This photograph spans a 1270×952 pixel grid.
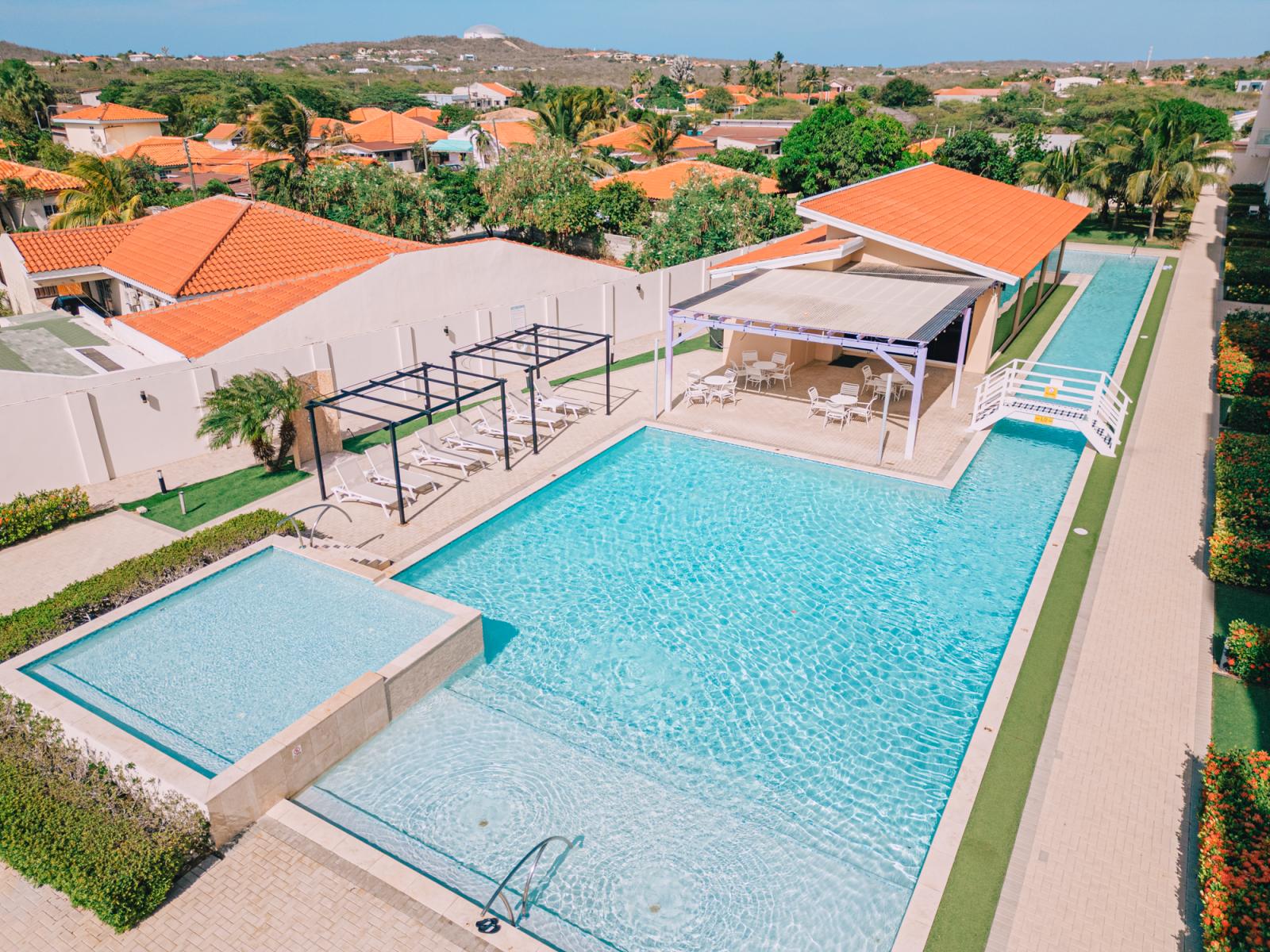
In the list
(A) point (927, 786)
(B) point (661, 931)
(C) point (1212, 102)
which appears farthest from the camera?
(C) point (1212, 102)

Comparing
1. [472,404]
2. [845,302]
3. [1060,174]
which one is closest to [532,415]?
[472,404]

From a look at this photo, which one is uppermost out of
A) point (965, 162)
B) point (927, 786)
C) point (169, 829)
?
point (965, 162)

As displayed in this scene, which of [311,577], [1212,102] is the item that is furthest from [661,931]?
[1212,102]

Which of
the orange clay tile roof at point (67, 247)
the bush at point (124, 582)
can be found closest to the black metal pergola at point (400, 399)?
the bush at point (124, 582)

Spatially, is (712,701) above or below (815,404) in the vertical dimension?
below

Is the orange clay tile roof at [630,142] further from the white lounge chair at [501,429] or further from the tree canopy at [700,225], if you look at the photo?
the white lounge chair at [501,429]

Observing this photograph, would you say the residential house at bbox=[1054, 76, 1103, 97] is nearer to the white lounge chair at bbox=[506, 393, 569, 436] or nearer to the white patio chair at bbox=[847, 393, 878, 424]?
the white patio chair at bbox=[847, 393, 878, 424]

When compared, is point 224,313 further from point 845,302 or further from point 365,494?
point 845,302

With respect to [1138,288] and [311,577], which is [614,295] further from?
[1138,288]
